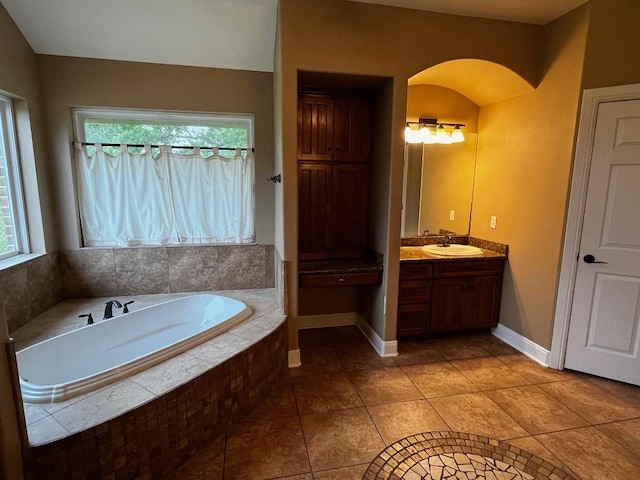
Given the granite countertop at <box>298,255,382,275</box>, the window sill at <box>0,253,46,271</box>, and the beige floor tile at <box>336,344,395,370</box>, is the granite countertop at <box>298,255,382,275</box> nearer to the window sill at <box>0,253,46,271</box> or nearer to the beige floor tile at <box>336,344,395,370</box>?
the beige floor tile at <box>336,344,395,370</box>

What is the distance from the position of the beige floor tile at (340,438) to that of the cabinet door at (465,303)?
130cm

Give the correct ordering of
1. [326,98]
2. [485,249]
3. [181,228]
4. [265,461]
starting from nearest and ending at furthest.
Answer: [265,461], [326,98], [181,228], [485,249]

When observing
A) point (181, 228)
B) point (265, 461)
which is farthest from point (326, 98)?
point (265, 461)

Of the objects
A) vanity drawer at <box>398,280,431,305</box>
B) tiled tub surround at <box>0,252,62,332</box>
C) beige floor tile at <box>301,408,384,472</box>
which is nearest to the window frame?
tiled tub surround at <box>0,252,62,332</box>

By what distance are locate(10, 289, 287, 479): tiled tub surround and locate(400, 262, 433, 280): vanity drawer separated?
118 centimetres

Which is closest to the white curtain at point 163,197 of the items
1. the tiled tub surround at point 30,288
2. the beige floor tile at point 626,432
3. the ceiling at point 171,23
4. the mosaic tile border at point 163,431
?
the tiled tub surround at point 30,288

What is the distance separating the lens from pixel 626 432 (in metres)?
2.03

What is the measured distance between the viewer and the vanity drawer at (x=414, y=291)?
2986mm

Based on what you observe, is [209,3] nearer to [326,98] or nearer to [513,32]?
[326,98]

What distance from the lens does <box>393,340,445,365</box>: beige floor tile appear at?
288cm

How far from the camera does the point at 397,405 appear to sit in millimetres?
2275

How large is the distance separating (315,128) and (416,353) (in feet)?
7.17

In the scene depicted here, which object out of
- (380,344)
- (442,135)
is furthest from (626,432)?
(442,135)

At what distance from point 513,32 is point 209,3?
2.36 metres
